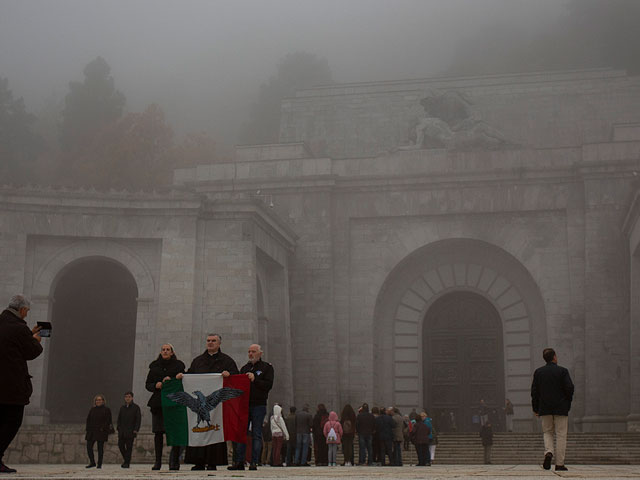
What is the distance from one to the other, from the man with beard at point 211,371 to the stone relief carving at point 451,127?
20.3 meters

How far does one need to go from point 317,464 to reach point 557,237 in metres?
12.2

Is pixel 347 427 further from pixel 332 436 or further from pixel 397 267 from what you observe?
pixel 397 267

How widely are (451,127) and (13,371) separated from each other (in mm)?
24814

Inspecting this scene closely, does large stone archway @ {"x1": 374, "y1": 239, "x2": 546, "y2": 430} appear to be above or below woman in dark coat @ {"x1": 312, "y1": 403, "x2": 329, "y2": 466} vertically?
above

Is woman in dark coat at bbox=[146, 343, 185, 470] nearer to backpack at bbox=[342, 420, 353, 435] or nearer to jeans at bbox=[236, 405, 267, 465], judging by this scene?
jeans at bbox=[236, 405, 267, 465]

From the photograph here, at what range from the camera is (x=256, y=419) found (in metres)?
12.1

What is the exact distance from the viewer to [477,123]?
3127cm

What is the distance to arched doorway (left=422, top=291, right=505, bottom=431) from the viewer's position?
29.6 metres

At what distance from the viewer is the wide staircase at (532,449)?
22438 mm

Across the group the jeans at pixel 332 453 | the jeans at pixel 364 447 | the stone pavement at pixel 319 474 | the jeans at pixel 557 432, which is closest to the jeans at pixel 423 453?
the jeans at pixel 364 447

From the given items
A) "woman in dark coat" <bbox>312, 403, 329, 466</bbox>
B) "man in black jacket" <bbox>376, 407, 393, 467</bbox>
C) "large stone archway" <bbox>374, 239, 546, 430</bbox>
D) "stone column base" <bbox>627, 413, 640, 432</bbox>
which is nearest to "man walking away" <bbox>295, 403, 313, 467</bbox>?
"woman in dark coat" <bbox>312, 403, 329, 466</bbox>

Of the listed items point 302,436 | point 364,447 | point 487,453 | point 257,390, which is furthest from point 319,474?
point 487,453

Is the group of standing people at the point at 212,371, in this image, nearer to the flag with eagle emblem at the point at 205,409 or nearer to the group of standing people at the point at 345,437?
the flag with eagle emblem at the point at 205,409

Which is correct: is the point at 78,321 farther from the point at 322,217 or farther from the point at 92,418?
the point at 92,418
